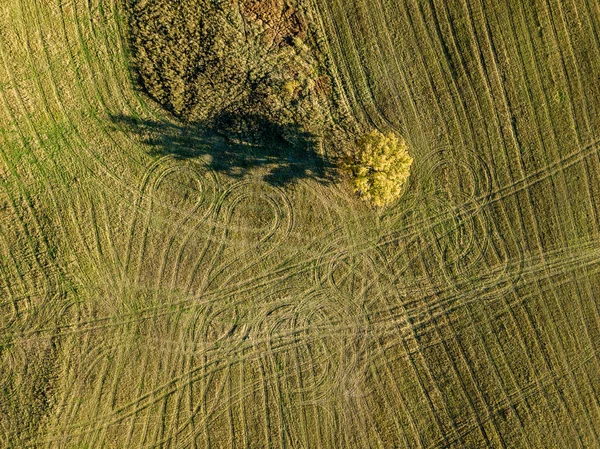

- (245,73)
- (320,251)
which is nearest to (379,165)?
(320,251)

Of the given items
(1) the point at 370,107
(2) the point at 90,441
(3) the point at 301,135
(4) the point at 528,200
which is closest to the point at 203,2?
(3) the point at 301,135

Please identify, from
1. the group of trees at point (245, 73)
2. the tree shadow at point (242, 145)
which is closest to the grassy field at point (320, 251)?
the tree shadow at point (242, 145)

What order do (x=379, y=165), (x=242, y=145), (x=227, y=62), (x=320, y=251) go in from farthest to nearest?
(x=320, y=251)
(x=242, y=145)
(x=227, y=62)
(x=379, y=165)

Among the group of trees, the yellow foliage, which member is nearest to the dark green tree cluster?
the group of trees

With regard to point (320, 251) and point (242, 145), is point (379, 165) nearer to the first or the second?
point (320, 251)

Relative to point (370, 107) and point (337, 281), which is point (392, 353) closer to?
point (337, 281)
